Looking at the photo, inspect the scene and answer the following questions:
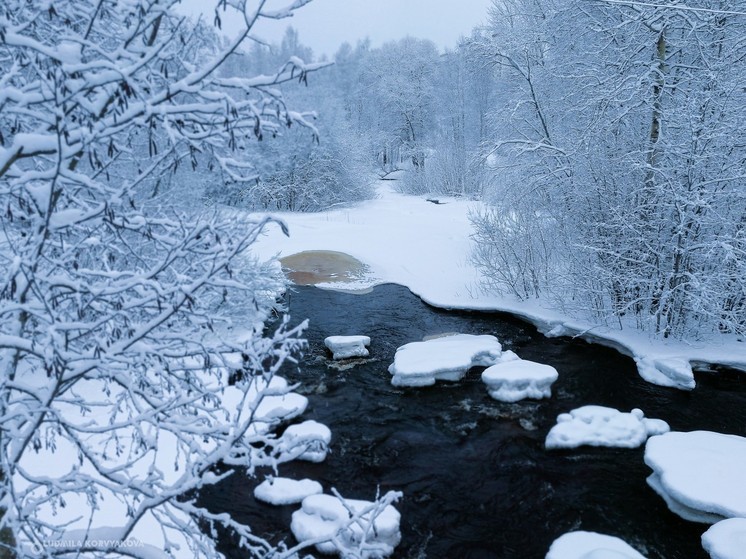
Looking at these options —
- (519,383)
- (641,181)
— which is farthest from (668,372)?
(641,181)

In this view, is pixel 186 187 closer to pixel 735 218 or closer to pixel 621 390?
pixel 621 390

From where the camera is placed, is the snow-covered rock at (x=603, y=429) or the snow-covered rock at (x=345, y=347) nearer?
the snow-covered rock at (x=603, y=429)

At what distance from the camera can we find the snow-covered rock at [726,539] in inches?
163

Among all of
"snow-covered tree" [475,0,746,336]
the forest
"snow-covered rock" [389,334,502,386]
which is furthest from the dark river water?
"snow-covered tree" [475,0,746,336]

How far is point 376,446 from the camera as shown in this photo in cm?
641

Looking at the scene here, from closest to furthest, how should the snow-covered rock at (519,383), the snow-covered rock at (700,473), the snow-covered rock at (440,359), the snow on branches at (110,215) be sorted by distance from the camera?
the snow on branches at (110,215)
the snow-covered rock at (700,473)
the snow-covered rock at (519,383)
the snow-covered rock at (440,359)

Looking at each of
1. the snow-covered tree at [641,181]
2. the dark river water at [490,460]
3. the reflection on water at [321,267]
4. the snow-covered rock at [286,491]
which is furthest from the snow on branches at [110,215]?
the reflection on water at [321,267]

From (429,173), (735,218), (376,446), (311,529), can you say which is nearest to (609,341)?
(735,218)

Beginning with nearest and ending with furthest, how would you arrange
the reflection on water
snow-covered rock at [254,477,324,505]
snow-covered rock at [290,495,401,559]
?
snow-covered rock at [290,495,401,559] < snow-covered rock at [254,477,324,505] < the reflection on water

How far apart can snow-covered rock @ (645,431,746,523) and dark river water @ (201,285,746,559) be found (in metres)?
0.17

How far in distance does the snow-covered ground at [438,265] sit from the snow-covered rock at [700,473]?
2.09 metres

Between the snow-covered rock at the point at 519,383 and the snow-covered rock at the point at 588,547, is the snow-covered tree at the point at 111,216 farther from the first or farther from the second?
the snow-covered rock at the point at 519,383

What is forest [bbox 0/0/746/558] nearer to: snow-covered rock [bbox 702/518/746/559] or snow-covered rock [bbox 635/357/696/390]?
snow-covered rock [bbox 635/357/696/390]

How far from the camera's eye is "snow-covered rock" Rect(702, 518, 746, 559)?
4.14 metres
